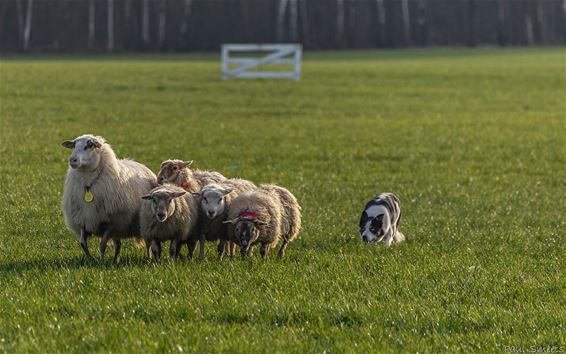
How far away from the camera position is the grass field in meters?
6.98

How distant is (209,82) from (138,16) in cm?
3139

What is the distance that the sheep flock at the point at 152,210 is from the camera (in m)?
9.35

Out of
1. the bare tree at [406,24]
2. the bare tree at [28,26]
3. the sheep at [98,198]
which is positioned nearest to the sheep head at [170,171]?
the sheep at [98,198]

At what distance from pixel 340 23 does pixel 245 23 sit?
22.1 ft

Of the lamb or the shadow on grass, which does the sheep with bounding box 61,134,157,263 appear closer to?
the shadow on grass

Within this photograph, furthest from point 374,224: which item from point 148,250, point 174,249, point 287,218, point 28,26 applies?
point 28,26

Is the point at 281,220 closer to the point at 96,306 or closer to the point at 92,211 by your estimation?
the point at 92,211

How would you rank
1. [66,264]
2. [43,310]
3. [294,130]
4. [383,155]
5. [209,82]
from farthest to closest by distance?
[209,82]
[294,130]
[383,155]
[66,264]
[43,310]

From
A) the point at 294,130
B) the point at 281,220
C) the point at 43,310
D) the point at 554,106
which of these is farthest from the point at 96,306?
the point at 554,106

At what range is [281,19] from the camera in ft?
218

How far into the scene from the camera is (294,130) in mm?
22391

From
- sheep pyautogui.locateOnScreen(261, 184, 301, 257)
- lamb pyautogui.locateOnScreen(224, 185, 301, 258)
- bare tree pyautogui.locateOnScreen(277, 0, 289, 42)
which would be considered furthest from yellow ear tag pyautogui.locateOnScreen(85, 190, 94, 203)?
bare tree pyautogui.locateOnScreen(277, 0, 289, 42)

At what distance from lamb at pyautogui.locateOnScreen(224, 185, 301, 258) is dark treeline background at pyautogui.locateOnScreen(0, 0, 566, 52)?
5511 centimetres

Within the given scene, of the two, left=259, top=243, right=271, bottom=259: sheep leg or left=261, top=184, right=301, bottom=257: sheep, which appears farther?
left=261, top=184, right=301, bottom=257: sheep
